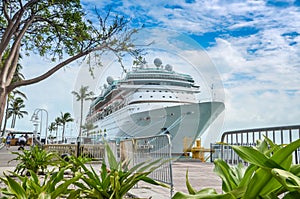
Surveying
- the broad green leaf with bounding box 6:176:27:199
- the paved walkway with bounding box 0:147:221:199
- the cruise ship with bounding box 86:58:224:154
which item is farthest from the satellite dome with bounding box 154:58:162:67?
the broad green leaf with bounding box 6:176:27:199

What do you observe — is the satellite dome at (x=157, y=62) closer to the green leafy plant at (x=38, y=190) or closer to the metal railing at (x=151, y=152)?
the metal railing at (x=151, y=152)

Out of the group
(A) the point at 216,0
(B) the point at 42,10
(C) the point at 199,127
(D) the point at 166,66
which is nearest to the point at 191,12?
(A) the point at 216,0

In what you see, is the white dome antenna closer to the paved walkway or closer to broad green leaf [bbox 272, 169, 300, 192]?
the paved walkway

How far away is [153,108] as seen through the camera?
57.1 feet

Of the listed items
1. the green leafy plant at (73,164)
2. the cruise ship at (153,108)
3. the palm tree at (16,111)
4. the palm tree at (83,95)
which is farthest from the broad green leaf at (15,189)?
the palm tree at (16,111)

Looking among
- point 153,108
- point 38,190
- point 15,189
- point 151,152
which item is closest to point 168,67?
point 151,152

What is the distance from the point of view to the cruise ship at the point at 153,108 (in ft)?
21.2

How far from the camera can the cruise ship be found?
6.47 metres

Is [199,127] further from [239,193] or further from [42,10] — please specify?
[239,193]

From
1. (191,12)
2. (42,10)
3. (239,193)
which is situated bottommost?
(239,193)

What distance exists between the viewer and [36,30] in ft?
28.2

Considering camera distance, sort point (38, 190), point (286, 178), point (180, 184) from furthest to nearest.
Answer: point (180, 184)
point (38, 190)
point (286, 178)

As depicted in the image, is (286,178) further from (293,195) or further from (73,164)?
(73,164)

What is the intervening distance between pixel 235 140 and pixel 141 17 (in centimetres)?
395
